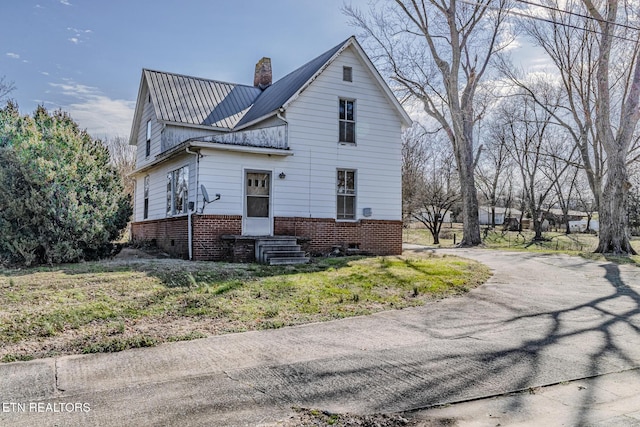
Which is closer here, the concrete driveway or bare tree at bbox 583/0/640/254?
the concrete driveway

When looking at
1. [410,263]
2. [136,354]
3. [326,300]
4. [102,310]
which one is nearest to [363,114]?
[410,263]

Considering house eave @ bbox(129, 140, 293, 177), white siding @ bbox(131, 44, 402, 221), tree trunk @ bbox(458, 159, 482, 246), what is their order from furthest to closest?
tree trunk @ bbox(458, 159, 482, 246) < white siding @ bbox(131, 44, 402, 221) < house eave @ bbox(129, 140, 293, 177)

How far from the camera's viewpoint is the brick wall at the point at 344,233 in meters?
14.7

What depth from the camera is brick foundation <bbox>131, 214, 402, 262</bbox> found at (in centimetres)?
1330

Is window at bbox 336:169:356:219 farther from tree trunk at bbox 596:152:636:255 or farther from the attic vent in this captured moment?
tree trunk at bbox 596:152:636:255

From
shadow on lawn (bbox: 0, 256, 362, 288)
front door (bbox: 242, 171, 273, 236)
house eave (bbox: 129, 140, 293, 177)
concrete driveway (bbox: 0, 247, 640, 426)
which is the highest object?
house eave (bbox: 129, 140, 293, 177)

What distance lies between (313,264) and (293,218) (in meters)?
2.62

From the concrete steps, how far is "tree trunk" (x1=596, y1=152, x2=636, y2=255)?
13086 mm

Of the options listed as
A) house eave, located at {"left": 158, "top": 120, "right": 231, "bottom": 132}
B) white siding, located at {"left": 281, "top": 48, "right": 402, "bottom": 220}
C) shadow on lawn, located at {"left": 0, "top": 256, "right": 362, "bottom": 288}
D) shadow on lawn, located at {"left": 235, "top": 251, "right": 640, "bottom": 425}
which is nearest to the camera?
shadow on lawn, located at {"left": 235, "top": 251, "right": 640, "bottom": 425}

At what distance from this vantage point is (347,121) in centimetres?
1580

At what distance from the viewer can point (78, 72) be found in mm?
20469

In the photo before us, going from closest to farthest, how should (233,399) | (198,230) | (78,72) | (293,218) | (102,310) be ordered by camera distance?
1. (233,399)
2. (102,310)
3. (198,230)
4. (293,218)
5. (78,72)

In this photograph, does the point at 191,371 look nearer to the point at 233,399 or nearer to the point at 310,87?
the point at 233,399

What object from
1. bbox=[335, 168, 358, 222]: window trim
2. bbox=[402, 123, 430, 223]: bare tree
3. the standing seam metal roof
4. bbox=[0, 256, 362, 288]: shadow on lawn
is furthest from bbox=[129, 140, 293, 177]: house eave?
bbox=[402, 123, 430, 223]: bare tree
